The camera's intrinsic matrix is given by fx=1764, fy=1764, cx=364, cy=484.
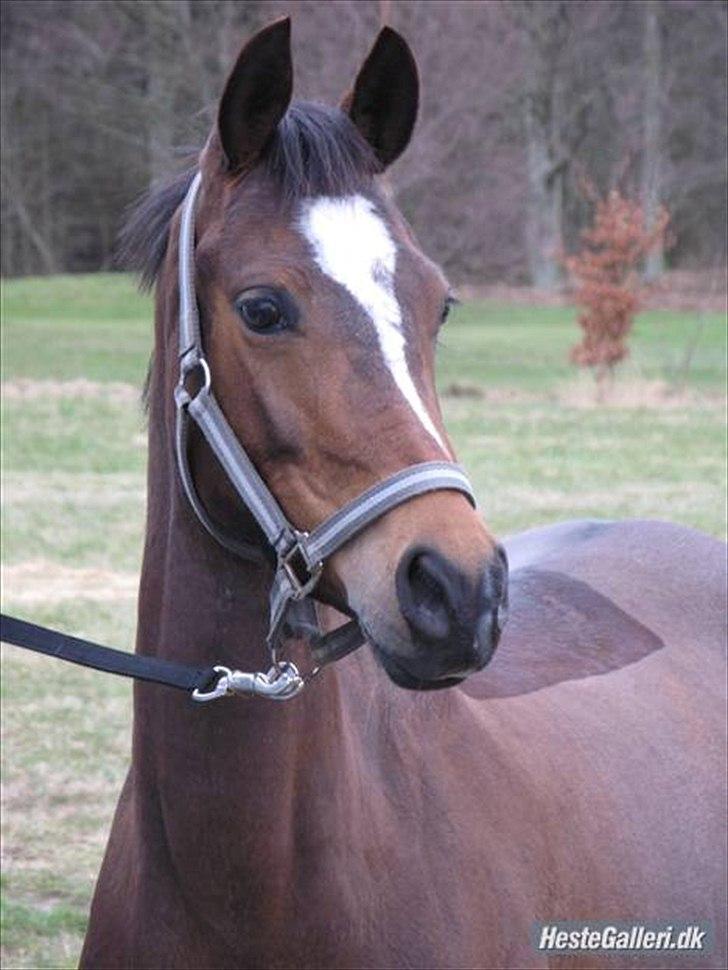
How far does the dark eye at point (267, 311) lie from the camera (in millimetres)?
2439

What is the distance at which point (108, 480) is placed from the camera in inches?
547

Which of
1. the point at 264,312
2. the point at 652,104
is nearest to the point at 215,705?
the point at 264,312

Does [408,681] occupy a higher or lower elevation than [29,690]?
higher

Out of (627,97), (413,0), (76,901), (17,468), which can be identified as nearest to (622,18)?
(627,97)

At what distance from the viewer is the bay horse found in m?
2.37

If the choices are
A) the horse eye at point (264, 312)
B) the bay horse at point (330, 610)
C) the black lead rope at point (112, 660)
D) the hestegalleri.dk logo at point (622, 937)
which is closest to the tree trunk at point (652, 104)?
the hestegalleri.dk logo at point (622, 937)

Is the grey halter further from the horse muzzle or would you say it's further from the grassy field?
the grassy field

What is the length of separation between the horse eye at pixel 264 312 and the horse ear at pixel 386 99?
384mm

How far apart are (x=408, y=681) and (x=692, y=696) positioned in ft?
6.00

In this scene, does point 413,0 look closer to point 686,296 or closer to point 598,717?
point 686,296

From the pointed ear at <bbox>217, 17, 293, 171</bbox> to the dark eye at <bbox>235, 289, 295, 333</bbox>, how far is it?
250mm

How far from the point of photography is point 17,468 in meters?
14.4

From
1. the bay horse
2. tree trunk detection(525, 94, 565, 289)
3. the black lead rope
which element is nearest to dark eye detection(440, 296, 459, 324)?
the bay horse

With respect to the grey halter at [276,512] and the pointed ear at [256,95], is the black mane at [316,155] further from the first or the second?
the grey halter at [276,512]
